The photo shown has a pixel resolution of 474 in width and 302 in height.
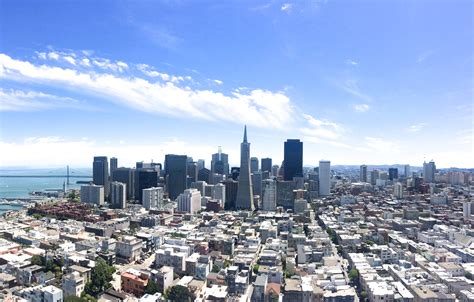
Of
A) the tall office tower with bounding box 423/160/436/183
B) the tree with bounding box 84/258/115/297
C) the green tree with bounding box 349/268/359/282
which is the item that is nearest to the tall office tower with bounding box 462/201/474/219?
the green tree with bounding box 349/268/359/282

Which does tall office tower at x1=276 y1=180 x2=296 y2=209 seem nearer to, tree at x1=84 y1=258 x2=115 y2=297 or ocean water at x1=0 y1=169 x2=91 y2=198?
tree at x1=84 y1=258 x2=115 y2=297

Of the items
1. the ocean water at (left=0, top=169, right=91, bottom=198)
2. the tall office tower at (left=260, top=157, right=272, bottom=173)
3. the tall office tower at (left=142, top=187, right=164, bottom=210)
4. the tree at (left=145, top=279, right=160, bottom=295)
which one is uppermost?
the tall office tower at (left=260, top=157, right=272, bottom=173)

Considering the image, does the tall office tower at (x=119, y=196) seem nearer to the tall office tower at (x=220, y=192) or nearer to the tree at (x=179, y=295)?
the tall office tower at (x=220, y=192)

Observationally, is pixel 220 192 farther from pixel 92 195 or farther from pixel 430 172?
pixel 430 172

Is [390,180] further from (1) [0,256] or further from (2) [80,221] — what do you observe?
(1) [0,256]

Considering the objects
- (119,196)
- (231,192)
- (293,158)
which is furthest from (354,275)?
(293,158)

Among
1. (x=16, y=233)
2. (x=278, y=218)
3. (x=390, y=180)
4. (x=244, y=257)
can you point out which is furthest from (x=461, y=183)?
(x=16, y=233)
